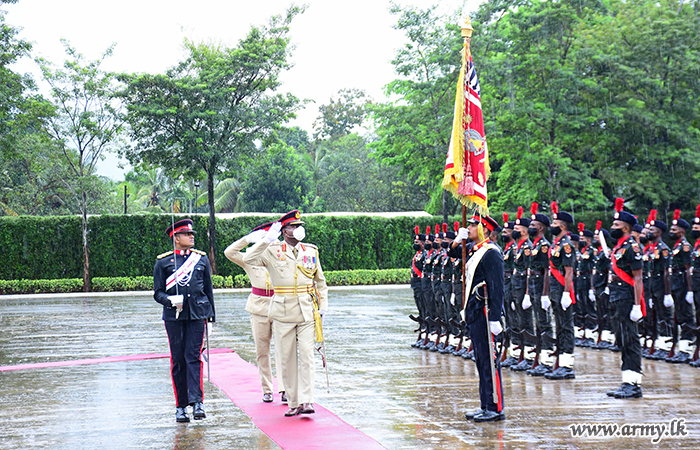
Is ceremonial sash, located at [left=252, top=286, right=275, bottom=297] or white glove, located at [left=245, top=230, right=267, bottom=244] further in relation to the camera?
ceremonial sash, located at [left=252, top=286, right=275, bottom=297]

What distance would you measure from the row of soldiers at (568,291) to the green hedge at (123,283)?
16107mm

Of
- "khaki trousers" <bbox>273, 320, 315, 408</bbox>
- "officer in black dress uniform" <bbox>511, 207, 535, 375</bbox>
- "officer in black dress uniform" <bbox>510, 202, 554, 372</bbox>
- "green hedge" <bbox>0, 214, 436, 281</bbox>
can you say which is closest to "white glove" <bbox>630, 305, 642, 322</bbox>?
→ "officer in black dress uniform" <bbox>510, 202, 554, 372</bbox>

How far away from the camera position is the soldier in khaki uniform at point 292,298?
727 cm

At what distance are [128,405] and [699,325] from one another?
7902mm

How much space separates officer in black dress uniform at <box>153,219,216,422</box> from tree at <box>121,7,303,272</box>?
20.9m

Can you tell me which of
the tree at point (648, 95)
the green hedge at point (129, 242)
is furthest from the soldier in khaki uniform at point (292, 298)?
the tree at point (648, 95)

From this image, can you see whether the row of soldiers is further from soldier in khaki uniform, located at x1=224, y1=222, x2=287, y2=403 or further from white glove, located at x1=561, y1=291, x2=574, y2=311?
soldier in khaki uniform, located at x1=224, y1=222, x2=287, y2=403

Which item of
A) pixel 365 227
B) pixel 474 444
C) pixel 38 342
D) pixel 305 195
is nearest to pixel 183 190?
pixel 305 195

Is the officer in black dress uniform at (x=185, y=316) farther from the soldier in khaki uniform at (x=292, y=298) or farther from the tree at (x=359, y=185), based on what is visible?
the tree at (x=359, y=185)

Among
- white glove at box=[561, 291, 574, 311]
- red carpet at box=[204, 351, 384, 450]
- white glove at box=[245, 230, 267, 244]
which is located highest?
white glove at box=[245, 230, 267, 244]

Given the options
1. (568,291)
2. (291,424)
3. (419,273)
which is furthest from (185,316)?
(419,273)

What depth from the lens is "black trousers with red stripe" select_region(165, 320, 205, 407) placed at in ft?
23.4

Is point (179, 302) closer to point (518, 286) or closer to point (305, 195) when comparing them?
point (518, 286)

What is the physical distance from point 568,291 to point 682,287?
2.63 meters
